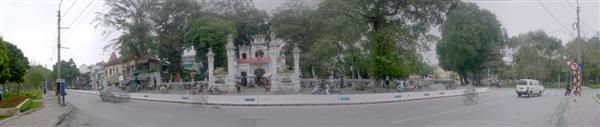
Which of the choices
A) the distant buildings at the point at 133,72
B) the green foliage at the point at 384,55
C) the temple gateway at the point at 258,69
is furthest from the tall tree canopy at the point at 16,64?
the green foliage at the point at 384,55

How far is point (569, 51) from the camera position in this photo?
61.5 metres

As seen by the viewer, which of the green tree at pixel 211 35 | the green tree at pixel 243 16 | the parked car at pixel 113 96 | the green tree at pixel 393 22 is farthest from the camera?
the green tree at pixel 243 16

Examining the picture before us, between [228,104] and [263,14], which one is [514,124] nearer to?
[228,104]

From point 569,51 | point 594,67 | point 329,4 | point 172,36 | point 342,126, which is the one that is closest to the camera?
point 342,126

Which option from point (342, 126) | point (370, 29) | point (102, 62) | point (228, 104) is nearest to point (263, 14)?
point (102, 62)

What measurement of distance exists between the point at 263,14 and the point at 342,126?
4919 cm

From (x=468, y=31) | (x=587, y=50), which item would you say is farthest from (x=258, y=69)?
(x=587, y=50)

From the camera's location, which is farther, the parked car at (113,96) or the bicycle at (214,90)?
the parked car at (113,96)

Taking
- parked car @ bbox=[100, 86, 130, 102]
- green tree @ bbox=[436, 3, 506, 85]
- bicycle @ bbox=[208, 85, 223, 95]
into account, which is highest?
green tree @ bbox=[436, 3, 506, 85]

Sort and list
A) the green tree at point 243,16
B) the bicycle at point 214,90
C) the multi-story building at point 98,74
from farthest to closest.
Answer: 1. the green tree at point 243,16
2. the multi-story building at point 98,74
3. the bicycle at point 214,90

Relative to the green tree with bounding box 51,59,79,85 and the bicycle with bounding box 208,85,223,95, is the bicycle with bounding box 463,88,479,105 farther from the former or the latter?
the green tree with bounding box 51,59,79,85

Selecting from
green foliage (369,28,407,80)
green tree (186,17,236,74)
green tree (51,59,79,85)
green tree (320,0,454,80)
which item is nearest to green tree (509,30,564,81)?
green tree (320,0,454,80)

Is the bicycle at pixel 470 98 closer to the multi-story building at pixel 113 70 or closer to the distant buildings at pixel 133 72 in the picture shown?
the distant buildings at pixel 133 72

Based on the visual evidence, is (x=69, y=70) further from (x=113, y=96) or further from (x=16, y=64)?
(x=113, y=96)
